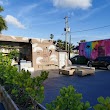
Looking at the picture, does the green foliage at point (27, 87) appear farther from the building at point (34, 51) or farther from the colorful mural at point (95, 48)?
the colorful mural at point (95, 48)

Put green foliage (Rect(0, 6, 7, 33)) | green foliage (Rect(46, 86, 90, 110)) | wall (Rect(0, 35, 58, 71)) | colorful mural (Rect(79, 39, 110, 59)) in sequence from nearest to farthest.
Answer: green foliage (Rect(46, 86, 90, 110))
green foliage (Rect(0, 6, 7, 33))
wall (Rect(0, 35, 58, 71))
colorful mural (Rect(79, 39, 110, 59))

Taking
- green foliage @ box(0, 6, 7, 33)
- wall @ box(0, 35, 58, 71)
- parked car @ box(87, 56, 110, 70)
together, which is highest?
green foliage @ box(0, 6, 7, 33)

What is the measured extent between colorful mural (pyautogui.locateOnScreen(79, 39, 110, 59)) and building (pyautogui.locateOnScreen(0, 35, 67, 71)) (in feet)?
28.5

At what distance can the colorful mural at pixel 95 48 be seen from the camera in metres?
32.7

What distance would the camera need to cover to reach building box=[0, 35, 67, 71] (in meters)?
25.6

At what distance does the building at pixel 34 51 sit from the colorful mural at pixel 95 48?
8688 mm

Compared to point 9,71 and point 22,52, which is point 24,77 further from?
point 22,52

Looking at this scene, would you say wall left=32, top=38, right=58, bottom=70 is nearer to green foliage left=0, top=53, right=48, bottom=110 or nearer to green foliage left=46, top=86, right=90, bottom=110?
green foliage left=0, top=53, right=48, bottom=110

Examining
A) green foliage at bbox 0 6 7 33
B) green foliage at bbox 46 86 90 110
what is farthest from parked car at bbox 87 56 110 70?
green foliage at bbox 46 86 90 110

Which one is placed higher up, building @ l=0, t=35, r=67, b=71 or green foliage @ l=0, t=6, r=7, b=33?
green foliage @ l=0, t=6, r=7, b=33

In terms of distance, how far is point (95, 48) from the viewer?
3516cm

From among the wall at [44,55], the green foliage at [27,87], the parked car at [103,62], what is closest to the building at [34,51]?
the wall at [44,55]

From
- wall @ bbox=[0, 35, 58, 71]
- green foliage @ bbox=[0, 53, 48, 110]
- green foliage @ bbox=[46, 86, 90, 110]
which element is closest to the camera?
green foliage @ bbox=[46, 86, 90, 110]

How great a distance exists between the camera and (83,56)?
3678 centimetres
